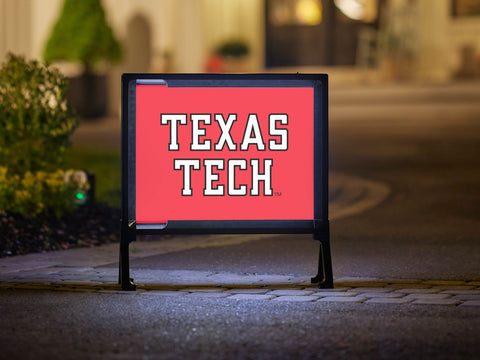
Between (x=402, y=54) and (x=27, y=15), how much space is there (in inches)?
390

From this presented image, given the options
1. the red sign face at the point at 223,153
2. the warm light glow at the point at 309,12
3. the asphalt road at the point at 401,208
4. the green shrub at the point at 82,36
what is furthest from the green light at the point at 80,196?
the warm light glow at the point at 309,12

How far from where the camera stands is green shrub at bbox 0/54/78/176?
34.0 ft

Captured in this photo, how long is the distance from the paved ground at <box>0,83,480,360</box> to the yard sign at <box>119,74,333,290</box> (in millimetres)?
487

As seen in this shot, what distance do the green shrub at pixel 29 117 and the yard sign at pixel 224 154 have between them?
9.80 feet

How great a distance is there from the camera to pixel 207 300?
7.05 m

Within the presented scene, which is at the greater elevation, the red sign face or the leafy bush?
the red sign face

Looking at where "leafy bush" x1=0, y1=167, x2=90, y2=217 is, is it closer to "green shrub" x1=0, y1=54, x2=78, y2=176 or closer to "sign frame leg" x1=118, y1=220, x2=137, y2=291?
"green shrub" x1=0, y1=54, x2=78, y2=176

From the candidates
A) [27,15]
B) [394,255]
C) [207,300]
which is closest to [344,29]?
[27,15]

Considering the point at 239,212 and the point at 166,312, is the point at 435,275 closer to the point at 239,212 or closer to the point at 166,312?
the point at 239,212

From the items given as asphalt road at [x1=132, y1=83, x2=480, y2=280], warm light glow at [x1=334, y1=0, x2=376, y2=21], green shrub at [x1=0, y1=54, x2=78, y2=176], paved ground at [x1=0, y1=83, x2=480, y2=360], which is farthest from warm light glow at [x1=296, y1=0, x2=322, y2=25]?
green shrub at [x1=0, y1=54, x2=78, y2=176]

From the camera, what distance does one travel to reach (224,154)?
7.61 m

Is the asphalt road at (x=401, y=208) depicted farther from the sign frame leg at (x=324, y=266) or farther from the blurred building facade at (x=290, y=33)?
the blurred building facade at (x=290, y=33)

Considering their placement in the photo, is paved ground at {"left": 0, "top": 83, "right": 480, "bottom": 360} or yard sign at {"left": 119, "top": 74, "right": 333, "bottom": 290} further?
yard sign at {"left": 119, "top": 74, "right": 333, "bottom": 290}

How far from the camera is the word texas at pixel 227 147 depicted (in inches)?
299
